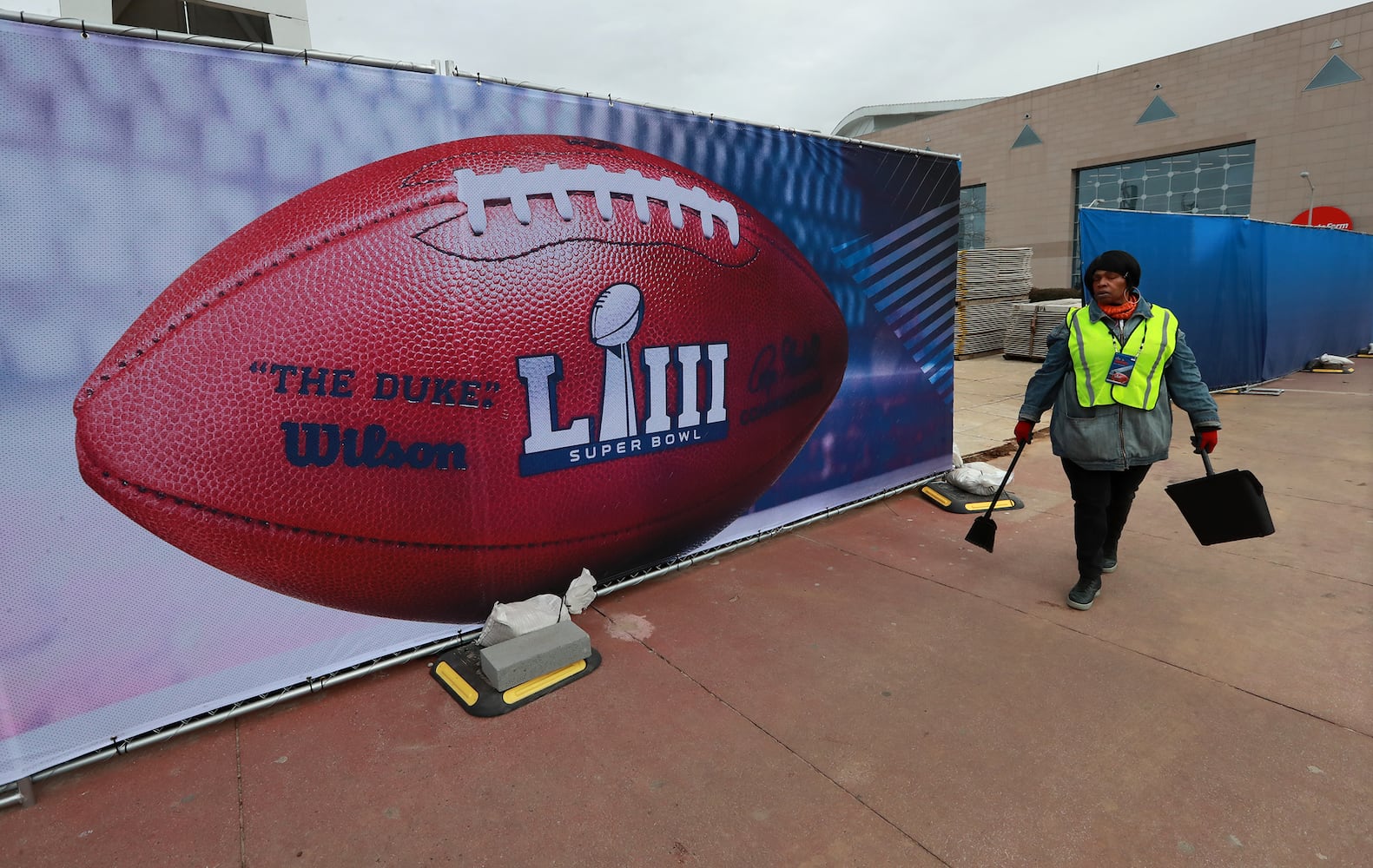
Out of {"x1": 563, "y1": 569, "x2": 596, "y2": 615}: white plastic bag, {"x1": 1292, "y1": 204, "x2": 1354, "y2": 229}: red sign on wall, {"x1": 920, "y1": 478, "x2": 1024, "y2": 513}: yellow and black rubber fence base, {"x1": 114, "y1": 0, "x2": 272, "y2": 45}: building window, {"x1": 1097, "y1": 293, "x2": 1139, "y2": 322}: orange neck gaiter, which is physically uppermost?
{"x1": 114, "y1": 0, "x2": 272, "y2": 45}: building window

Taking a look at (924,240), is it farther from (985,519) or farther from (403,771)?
(403,771)

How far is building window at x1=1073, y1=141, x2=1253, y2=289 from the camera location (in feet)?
62.1

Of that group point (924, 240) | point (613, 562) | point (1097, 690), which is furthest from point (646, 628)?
point (924, 240)

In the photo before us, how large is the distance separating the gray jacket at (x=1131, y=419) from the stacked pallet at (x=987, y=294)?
1015 cm

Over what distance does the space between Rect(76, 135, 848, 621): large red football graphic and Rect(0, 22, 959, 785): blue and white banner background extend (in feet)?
0.25

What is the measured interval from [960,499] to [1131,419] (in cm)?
190

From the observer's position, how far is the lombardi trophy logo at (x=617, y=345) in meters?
3.20

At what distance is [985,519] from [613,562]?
A: 6.74ft

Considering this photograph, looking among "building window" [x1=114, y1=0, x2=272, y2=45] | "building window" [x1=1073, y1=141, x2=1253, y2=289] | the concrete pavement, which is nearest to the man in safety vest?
the concrete pavement

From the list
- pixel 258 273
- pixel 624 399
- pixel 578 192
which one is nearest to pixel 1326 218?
pixel 624 399

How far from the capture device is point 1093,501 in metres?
3.36

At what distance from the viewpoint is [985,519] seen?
3.89 meters

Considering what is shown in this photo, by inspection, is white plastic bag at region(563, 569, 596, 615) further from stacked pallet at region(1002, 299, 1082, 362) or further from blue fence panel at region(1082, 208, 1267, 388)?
stacked pallet at region(1002, 299, 1082, 362)

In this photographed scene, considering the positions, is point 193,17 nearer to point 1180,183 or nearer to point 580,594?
point 580,594
